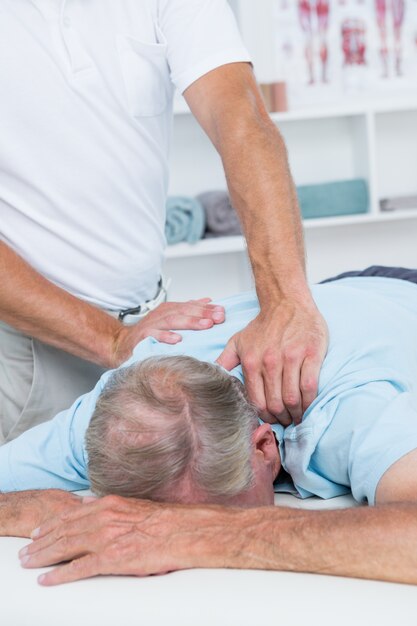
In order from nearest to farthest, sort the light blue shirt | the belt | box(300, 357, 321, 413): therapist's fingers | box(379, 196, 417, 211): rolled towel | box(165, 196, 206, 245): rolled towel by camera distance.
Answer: the light blue shirt, box(300, 357, 321, 413): therapist's fingers, the belt, box(165, 196, 206, 245): rolled towel, box(379, 196, 417, 211): rolled towel

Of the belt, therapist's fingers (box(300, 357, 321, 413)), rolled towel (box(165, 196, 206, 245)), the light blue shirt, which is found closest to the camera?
the light blue shirt

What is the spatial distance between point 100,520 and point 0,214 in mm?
816

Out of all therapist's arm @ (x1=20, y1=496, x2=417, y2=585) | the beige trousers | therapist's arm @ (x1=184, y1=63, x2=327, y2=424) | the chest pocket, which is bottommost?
the beige trousers

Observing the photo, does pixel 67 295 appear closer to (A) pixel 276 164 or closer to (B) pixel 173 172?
(A) pixel 276 164

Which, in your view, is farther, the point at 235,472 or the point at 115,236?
the point at 115,236

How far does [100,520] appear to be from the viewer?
1.19 m

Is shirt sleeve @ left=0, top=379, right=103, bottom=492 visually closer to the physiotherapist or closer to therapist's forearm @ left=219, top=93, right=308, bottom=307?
the physiotherapist

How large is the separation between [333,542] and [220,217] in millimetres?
2638

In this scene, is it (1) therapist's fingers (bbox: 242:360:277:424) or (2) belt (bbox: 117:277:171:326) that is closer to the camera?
(1) therapist's fingers (bbox: 242:360:277:424)

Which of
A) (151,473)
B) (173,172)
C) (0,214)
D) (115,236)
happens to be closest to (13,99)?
(0,214)

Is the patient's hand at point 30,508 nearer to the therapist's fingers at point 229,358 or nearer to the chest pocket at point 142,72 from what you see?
the therapist's fingers at point 229,358

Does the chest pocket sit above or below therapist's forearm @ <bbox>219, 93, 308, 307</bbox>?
above

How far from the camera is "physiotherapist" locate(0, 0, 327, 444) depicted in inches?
66.2

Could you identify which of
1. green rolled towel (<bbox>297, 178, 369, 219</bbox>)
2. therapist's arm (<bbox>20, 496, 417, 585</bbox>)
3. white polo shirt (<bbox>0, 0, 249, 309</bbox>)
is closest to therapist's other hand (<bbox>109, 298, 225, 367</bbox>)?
white polo shirt (<bbox>0, 0, 249, 309</bbox>)
